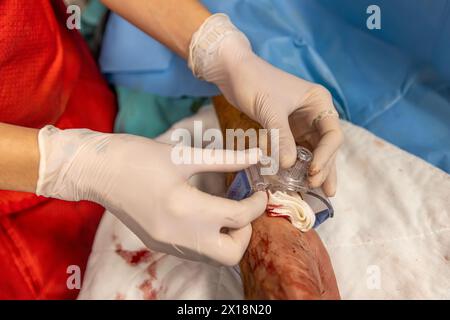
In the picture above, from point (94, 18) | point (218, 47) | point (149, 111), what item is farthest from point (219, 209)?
point (94, 18)

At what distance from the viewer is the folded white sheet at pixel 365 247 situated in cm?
110

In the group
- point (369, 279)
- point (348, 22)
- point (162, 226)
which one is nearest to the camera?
point (162, 226)

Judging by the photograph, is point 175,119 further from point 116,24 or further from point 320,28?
point 320,28

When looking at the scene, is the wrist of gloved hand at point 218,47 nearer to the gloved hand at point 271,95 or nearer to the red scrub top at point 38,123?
the gloved hand at point 271,95

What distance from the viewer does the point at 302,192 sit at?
1132 millimetres

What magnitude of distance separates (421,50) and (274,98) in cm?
56

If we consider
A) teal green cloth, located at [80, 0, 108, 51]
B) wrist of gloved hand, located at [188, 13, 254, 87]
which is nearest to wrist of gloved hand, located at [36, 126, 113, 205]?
wrist of gloved hand, located at [188, 13, 254, 87]

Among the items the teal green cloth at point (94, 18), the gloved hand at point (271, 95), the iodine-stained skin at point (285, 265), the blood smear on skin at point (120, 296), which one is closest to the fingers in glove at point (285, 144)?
the gloved hand at point (271, 95)

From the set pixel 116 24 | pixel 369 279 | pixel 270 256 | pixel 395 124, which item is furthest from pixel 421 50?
pixel 116 24

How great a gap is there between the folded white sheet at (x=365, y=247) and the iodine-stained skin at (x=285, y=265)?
0.08 m

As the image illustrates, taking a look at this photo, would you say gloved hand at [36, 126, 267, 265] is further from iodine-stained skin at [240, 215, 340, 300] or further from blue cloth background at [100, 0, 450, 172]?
blue cloth background at [100, 0, 450, 172]

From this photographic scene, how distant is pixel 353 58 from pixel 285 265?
83 centimetres

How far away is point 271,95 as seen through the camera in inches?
47.1

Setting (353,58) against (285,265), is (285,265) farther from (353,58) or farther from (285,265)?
(353,58)
